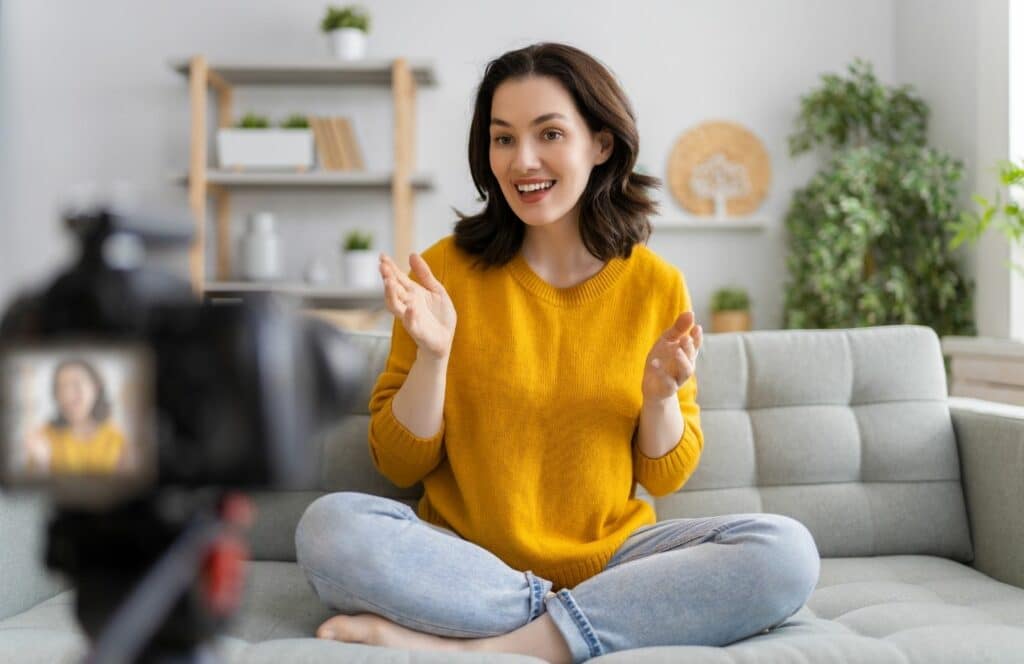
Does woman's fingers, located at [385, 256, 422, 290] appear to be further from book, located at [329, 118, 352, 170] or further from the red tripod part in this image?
book, located at [329, 118, 352, 170]

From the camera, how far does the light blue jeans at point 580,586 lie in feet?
3.81

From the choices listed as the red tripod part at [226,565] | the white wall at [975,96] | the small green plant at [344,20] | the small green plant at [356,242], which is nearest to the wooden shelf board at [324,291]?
the small green plant at [356,242]

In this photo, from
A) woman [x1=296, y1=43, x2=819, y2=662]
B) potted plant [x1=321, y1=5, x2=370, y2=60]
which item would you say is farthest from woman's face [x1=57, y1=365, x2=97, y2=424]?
Result: potted plant [x1=321, y1=5, x2=370, y2=60]

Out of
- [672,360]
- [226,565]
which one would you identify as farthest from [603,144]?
[226,565]

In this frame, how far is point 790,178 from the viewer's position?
3555mm

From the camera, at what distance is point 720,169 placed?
354 cm

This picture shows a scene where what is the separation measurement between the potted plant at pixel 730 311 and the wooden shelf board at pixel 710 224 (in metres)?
0.25

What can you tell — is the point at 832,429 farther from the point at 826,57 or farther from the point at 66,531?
the point at 826,57

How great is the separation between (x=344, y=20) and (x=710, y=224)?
5.09ft

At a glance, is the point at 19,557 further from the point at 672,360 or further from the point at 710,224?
the point at 710,224

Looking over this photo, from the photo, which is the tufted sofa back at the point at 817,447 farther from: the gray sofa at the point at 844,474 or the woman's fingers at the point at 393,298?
the woman's fingers at the point at 393,298

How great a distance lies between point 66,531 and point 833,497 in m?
1.46

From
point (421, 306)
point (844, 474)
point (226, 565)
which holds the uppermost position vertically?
point (421, 306)

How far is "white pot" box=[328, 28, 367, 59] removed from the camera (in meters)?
3.33
